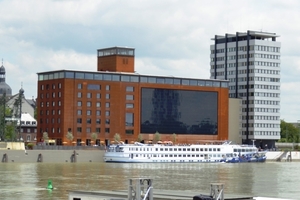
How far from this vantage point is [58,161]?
183625 mm

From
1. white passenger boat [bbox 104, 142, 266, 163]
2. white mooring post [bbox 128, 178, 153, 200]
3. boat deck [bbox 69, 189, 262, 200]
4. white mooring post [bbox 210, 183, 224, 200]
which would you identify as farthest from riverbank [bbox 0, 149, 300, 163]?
white mooring post [bbox 210, 183, 224, 200]

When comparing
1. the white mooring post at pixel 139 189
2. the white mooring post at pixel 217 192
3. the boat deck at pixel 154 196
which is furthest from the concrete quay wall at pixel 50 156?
the white mooring post at pixel 217 192

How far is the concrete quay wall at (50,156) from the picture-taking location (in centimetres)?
17475

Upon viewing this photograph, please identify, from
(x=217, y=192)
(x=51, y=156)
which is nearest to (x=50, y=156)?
(x=51, y=156)

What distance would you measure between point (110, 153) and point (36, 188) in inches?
4152

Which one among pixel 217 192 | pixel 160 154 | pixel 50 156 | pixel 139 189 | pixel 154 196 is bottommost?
pixel 154 196

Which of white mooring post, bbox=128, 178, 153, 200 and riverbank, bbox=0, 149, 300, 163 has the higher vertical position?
riverbank, bbox=0, 149, 300, 163

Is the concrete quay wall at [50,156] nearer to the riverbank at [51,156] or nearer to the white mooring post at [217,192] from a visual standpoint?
the riverbank at [51,156]

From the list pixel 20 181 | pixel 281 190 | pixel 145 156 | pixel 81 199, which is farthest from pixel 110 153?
pixel 81 199

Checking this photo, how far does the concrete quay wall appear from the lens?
175 metres

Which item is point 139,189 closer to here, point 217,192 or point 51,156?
point 217,192

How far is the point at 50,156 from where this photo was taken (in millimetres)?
182750

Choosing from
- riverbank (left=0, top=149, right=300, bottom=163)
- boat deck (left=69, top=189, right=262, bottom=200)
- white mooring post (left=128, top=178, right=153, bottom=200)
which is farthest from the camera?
riverbank (left=0, top=149, right=300, bottom=163)

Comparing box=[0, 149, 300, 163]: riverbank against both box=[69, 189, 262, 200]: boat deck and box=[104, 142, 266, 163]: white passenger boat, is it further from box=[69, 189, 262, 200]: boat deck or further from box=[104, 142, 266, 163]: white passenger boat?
box=[69, 189, 262, 200]: boat deck
